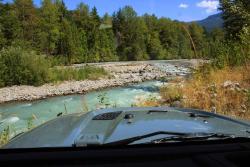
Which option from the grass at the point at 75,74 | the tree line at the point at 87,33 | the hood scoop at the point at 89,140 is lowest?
the grass at the point at 75,74

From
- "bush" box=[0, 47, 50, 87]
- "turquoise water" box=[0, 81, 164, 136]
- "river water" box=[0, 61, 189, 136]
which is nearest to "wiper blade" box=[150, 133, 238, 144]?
"river water" box=[0, 61, 189, 136]

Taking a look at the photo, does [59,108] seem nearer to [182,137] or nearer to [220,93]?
[220,93]

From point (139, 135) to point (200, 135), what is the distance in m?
A: 0.24

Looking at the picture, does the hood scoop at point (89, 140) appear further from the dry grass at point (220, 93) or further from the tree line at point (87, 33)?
the tree line at point (87, 33)

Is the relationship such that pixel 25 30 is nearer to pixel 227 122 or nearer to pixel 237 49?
pixel 237 49

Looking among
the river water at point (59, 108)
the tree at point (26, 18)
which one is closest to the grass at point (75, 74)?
the river water at point (59, 108)

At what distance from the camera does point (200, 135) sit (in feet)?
5.95

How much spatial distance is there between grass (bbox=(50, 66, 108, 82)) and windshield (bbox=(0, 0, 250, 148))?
99mm

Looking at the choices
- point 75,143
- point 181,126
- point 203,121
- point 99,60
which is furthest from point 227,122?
point 99,60

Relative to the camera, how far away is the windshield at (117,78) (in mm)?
2016

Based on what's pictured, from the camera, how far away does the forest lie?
132ft

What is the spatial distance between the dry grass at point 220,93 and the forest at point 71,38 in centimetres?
2496

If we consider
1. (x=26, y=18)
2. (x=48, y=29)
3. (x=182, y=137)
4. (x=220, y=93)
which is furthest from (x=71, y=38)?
(x=182, y=137)

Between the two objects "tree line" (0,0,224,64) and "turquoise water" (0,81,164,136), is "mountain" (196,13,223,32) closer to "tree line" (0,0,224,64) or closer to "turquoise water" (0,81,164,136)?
"tree line" (0,0,224,64)
